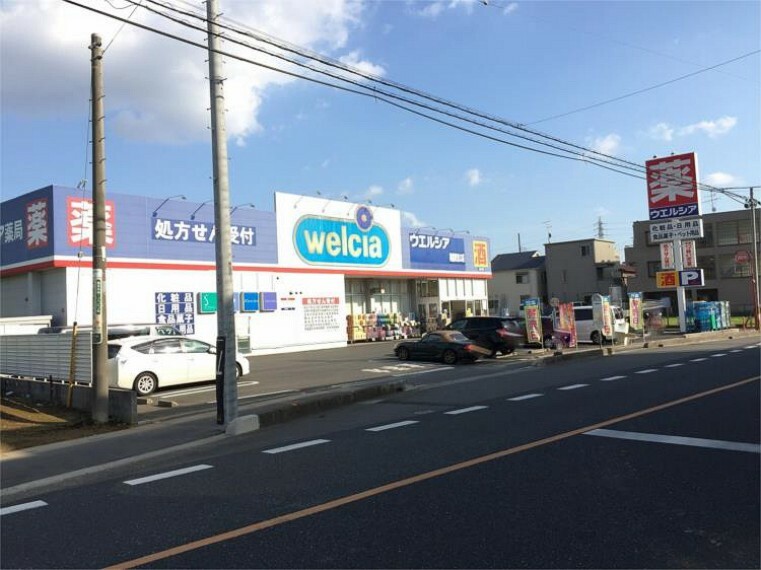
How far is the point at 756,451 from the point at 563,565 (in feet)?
13.4

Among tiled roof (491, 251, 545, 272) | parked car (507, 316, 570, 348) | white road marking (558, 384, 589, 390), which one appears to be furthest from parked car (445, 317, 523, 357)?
tiled roof (491, 251, 545, 272)

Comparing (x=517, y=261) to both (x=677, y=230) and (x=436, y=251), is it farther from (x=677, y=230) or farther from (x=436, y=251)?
(x=677, y=230)

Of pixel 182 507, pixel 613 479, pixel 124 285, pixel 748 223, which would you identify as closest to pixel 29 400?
pixel 124 285

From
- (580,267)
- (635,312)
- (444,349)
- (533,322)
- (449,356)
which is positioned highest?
(580,267)

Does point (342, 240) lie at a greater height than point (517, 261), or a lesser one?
lesser

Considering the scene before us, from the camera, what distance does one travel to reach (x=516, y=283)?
226 ft

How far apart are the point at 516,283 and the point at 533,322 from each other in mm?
45665

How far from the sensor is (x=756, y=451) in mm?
6820

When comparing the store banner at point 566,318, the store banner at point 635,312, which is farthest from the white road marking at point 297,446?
the store banner at point 635,312

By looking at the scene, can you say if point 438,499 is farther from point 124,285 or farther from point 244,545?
point 124,285

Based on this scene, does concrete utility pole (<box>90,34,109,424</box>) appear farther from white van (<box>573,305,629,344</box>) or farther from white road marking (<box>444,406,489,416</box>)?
white van (<box>573,305,629,344</box>)

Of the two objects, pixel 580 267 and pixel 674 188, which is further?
pixel 580 267

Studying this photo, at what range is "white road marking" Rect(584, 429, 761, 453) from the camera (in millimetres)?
7030

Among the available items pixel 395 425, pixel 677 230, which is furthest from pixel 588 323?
pixel 395 425
